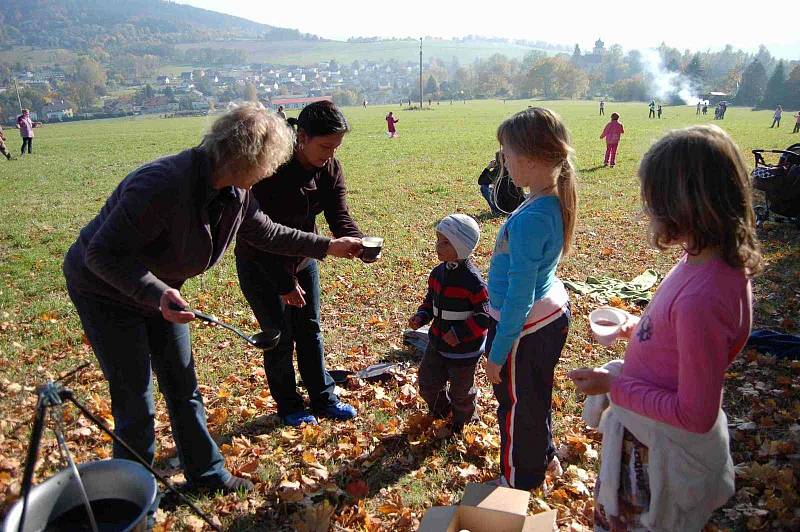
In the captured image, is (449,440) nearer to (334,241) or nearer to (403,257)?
(334,241)

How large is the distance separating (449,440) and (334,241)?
161 cm

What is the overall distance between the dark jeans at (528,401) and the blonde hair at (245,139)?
4.85 ft

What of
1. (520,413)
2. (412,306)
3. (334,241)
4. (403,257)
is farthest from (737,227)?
(403,257)

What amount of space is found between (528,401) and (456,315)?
832 mm

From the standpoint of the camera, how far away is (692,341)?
1.61 m

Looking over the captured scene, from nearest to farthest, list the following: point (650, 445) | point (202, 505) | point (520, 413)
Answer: point (650, 445) → point (520, 413) → point (202, 505)

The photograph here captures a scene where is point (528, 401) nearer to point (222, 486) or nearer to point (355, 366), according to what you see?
point (222, 486)

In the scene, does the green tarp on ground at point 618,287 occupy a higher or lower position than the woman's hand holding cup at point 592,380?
lower

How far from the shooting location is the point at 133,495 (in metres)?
2.25

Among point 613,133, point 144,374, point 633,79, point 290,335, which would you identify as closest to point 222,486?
point 144,374

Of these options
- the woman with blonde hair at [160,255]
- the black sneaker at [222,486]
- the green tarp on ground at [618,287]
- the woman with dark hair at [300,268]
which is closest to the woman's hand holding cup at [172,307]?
the woman with blonde hair at [160,255]

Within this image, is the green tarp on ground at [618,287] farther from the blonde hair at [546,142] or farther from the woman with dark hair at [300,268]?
the blonde hair at [546,142]

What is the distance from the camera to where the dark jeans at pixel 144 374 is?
267 cm

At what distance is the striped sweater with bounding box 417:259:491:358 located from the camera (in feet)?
11.4
